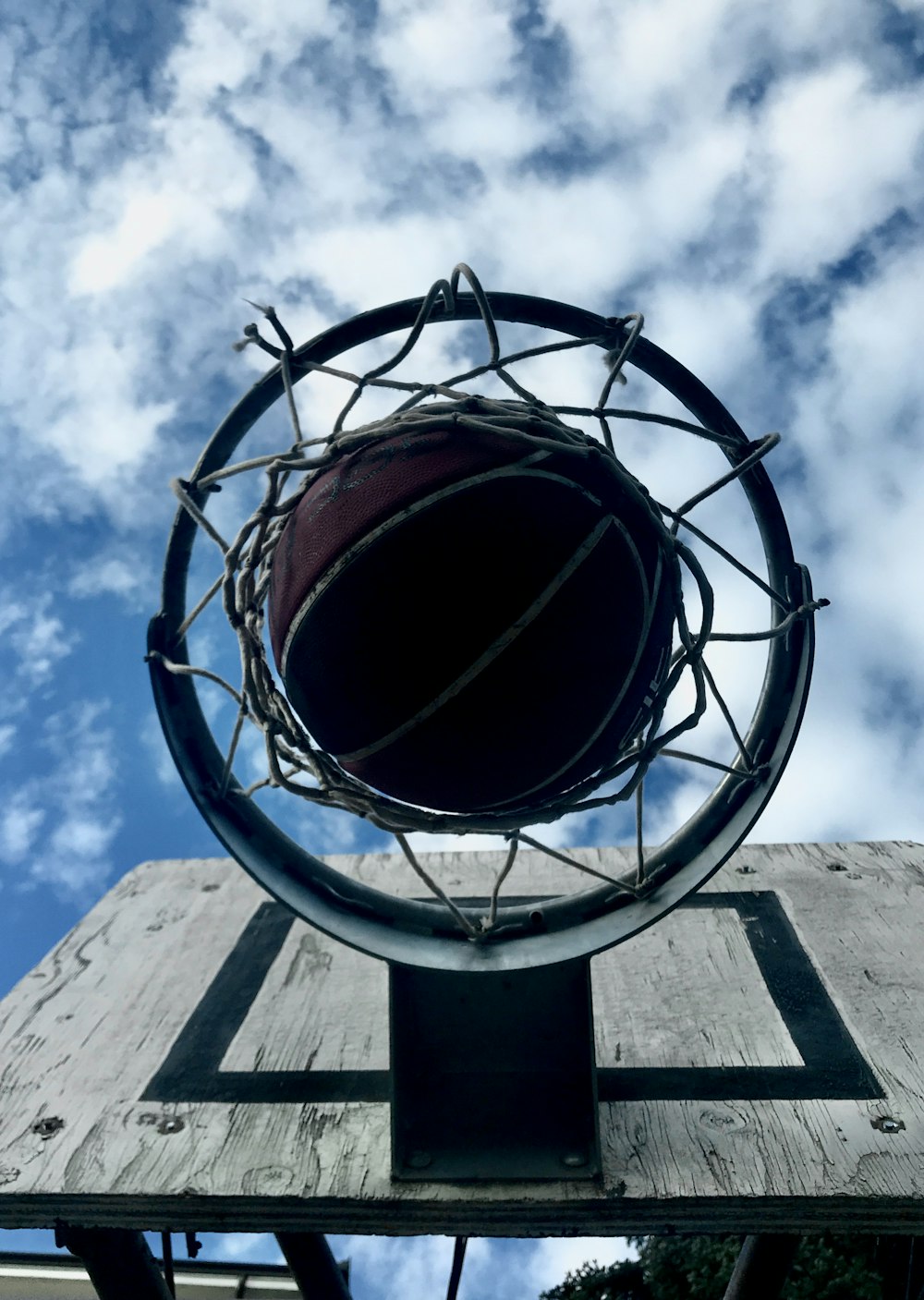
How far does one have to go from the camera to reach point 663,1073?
2.67m

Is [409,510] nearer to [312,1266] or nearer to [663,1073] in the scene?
[663,1073]

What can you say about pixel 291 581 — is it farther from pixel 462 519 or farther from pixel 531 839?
pixel 531 839

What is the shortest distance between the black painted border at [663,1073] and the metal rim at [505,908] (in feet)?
1.31

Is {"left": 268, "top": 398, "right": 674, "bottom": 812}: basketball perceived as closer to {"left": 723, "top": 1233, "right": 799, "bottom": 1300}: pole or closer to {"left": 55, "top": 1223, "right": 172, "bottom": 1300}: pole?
{"left": 55, "top": 1223, "right": 172, "bottom": 1300}: pole

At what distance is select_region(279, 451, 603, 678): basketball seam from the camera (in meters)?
2.04

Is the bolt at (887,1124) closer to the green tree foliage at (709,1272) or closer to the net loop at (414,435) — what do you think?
the net loop at (414,435)

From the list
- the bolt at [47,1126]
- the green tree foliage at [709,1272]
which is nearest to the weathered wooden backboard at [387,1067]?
the bolt at [47,1126]

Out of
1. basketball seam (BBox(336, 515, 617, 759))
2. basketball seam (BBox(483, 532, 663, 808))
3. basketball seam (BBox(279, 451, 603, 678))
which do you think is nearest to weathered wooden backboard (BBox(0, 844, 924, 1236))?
basketball seam (BBox(483, 532, 663, 808))

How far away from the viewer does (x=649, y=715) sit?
2.41 metres

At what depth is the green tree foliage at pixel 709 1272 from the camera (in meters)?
4.06

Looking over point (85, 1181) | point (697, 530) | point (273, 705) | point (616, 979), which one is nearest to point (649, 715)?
point (697, 530)

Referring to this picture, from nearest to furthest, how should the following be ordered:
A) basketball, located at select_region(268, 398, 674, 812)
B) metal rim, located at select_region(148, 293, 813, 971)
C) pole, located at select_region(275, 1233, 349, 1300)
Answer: basketball, located at select_region(268, 398, 674, 812) < metal rim, located at select_region(148, 293, 813, 971) < pole, located at select_region(275, 1233, 349, 1300)

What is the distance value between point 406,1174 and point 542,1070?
1.19 ft

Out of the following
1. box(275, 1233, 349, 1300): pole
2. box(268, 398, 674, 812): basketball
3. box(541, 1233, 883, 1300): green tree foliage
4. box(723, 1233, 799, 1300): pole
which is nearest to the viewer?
box(268, 398, 674, 812): basketball
